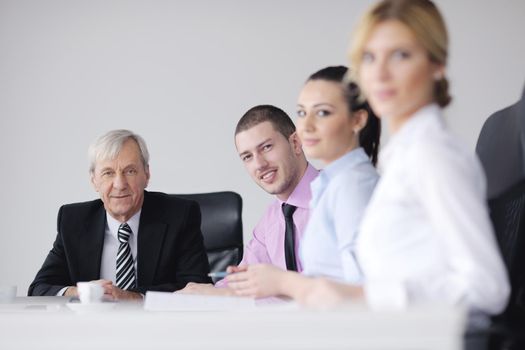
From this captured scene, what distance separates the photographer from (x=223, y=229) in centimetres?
368

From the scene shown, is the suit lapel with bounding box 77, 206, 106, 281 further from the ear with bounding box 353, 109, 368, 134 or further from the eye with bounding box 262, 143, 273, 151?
the ear with bounding box 353, 109, 368, 134

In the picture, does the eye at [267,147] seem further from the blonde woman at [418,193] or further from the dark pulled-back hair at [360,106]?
the blonde woman at [418,193]

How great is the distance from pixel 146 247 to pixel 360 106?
1.35 m

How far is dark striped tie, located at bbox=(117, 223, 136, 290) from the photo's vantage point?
3.04 meters

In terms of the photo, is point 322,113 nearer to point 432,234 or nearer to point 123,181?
point 432,234

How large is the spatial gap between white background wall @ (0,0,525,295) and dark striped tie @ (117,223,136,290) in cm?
192

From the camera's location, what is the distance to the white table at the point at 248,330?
3.52ft

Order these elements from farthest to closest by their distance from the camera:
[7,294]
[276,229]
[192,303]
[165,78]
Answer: [165,78]
[276,229]
[7,294]
[192,303]

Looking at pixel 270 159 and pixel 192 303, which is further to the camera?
pixel 270 159

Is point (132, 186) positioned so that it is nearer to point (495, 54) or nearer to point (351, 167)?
point (351, 167)

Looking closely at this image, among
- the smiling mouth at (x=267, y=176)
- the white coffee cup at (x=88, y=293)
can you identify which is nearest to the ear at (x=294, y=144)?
the smiling mouth at (x=267, y=176)

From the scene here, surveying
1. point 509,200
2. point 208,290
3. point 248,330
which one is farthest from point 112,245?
point 248,330

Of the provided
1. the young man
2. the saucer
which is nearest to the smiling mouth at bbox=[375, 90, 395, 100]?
the saucer

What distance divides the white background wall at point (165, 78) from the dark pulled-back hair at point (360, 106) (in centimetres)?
289
